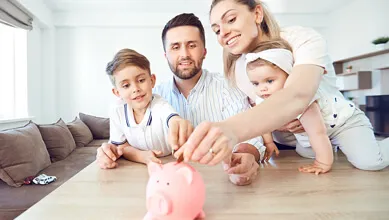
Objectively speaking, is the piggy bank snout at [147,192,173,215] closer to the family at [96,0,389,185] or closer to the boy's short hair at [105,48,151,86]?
the family at [96,0,389,185]

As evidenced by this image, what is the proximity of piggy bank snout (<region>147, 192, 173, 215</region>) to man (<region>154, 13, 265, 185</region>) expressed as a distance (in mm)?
812

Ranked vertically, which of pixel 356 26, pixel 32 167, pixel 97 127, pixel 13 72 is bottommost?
pixel 32 167

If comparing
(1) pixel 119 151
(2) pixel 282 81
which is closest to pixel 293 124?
(2) pixel 282 81

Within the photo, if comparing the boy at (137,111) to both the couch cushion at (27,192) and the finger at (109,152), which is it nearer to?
the finger at (109,152)

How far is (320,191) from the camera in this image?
2.01 feet

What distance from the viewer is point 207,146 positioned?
0.47m

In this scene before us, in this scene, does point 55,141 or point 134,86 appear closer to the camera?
point 134,86

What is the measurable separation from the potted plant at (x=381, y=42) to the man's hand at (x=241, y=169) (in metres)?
4.33

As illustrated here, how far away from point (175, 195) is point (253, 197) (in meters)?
0.19

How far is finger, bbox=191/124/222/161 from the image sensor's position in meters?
0.46

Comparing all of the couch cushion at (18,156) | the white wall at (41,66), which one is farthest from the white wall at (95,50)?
the couch cushion at (18,156)

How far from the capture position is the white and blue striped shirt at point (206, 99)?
4.47 ft

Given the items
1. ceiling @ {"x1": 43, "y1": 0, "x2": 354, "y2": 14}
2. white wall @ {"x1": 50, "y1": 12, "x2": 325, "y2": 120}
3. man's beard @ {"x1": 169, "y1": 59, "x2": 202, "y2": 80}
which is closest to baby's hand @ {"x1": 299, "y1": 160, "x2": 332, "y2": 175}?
man's beard @ {"x1": 169, "y1": 59, "x2": 202, "y2": 80}

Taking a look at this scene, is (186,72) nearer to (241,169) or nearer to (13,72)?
(241,169)
